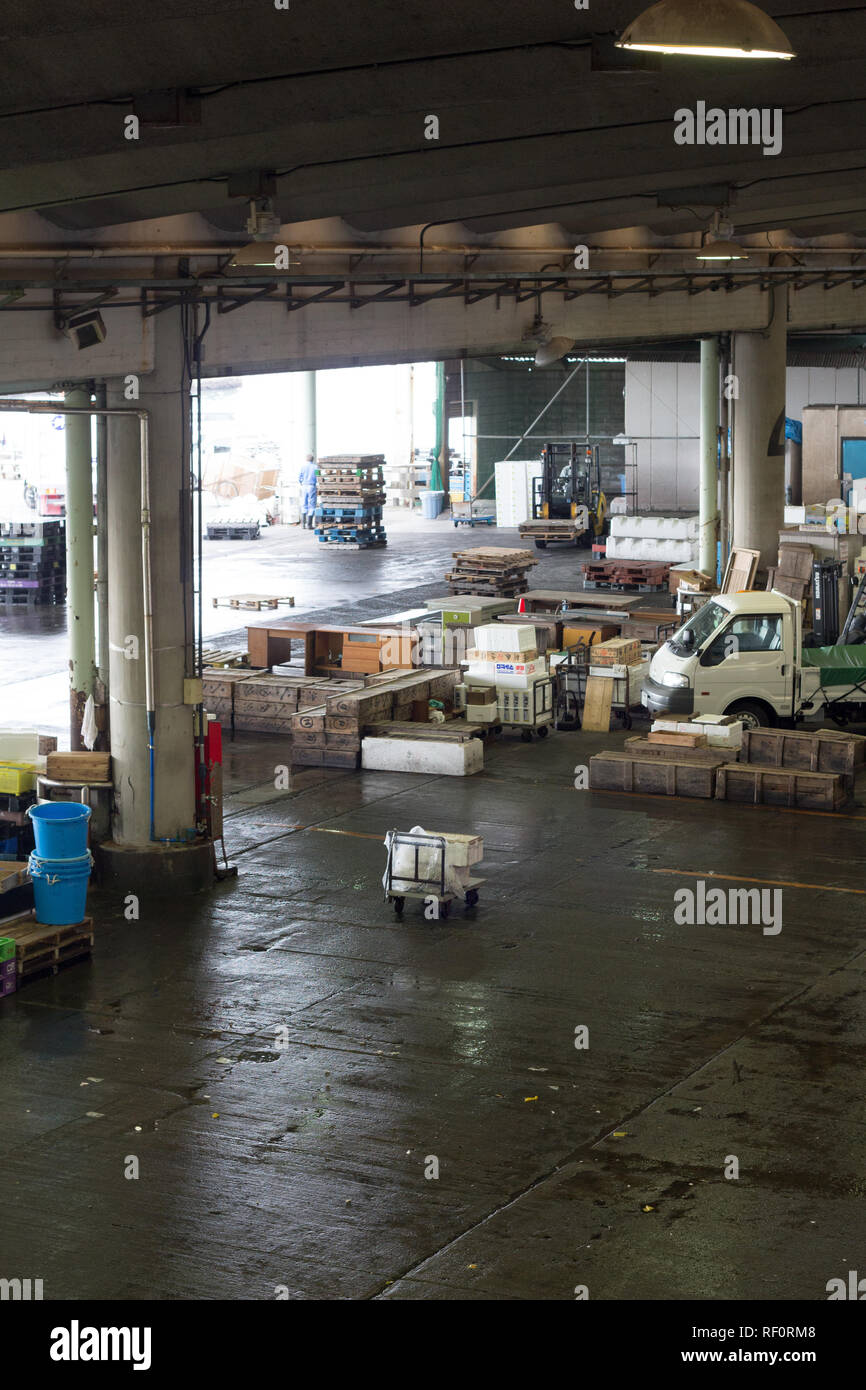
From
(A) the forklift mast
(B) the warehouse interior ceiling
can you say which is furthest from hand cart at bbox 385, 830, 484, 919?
(A) the forklift mast

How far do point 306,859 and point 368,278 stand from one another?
22.1 feet

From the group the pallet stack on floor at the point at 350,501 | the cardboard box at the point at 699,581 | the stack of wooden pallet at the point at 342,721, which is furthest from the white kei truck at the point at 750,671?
the pallet stack on floor at the point at 350,501

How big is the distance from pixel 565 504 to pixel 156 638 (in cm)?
2774

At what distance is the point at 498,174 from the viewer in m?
15.0

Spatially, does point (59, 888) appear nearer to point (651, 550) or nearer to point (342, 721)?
point (342, 721)

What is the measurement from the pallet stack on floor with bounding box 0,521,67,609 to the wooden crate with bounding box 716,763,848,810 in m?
17.4

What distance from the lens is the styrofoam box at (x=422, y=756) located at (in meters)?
18.3

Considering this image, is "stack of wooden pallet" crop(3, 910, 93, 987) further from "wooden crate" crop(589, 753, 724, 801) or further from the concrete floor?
"wooden crate" crop(589, 753, 724, 801)

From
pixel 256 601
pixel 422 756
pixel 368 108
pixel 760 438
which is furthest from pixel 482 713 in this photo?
pixel 368 108

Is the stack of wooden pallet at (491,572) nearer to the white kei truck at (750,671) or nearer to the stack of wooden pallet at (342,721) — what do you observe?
the stack of wooden pallet at (342,721)

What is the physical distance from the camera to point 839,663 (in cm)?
1983

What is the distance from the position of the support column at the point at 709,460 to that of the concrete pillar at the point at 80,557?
556 inches

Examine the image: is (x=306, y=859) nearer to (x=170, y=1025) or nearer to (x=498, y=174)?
(x=170, y=1025)
